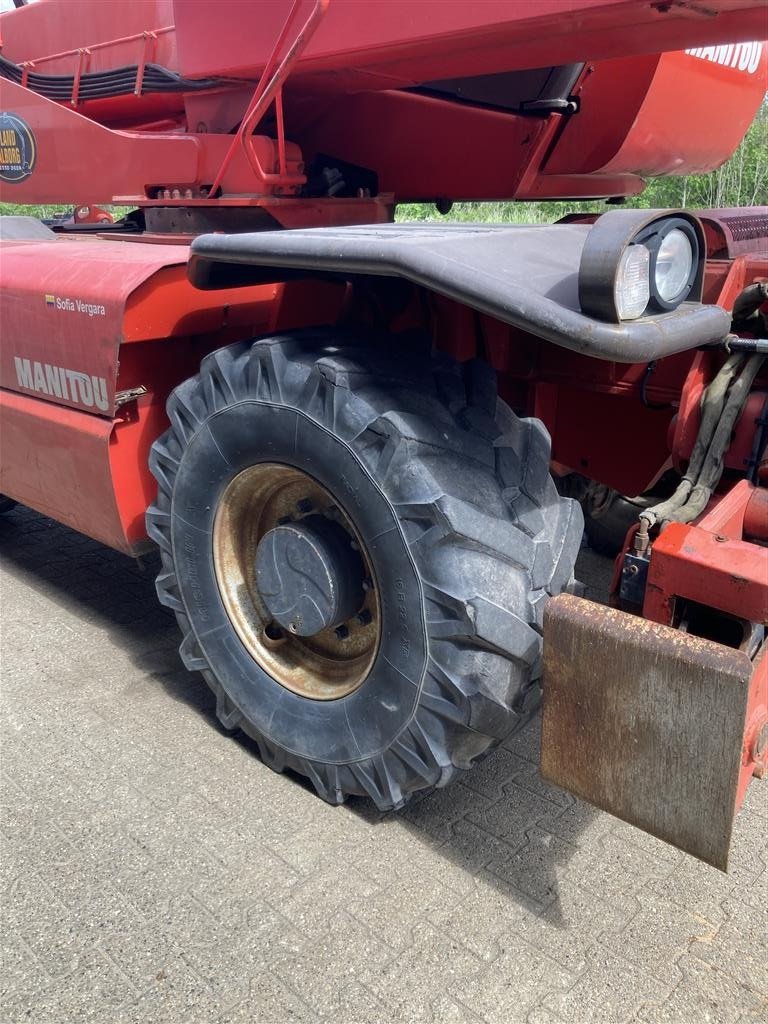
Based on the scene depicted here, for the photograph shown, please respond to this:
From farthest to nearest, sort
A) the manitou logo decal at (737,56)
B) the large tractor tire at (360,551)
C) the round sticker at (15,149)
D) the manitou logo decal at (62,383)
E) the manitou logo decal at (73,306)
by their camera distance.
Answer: the round sticker at (15,149) → the manitou logo decal at (737,56) → the manitou logo decal at (62,383) → the manitou logo decal at (73,306) → the large tractor tire at (360,551)

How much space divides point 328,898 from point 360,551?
2.70 feet

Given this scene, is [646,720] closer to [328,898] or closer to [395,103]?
[328,898]

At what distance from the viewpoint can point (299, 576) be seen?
87.7 inches

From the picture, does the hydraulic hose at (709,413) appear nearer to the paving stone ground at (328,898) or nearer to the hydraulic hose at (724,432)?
the hydraulic hose at (724,432)

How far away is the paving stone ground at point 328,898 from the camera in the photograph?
5.84ft

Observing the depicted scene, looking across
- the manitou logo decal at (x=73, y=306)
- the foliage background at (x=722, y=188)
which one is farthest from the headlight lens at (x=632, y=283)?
the foliage background at (x=722, y=188)

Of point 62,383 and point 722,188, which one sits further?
point 722,188

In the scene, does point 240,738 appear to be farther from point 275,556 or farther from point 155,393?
point 155,393

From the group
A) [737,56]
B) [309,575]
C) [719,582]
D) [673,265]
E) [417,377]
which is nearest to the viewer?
[719,582]

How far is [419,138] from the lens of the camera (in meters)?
2.97

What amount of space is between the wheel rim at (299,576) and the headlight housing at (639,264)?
807mm

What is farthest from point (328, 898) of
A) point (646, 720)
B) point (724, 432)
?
point (724, 432)

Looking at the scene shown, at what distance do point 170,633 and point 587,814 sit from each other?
1.67 m

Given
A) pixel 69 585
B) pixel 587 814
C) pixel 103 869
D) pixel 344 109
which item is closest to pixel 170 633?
pixel 69 585
